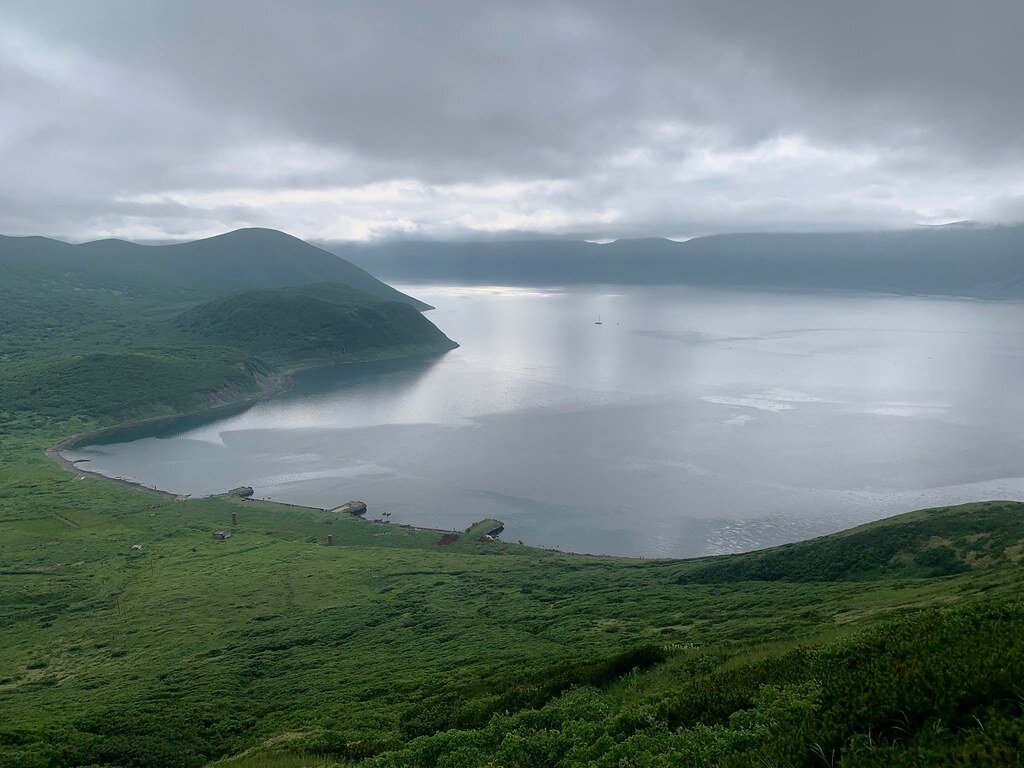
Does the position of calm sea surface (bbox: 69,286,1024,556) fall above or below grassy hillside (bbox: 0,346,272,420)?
below

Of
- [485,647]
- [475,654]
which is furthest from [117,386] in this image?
[475,654]

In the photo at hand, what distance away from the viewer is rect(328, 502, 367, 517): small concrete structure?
95.6m

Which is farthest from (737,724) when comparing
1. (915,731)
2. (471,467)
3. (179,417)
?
(179,417)

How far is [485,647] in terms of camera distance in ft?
116

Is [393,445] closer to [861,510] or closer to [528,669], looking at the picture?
[861,510]

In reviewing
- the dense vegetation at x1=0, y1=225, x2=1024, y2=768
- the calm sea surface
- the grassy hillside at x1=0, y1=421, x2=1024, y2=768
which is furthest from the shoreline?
the grassy hillside at x1=0, y1=421, x2=1024, y2=768

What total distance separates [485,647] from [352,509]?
65467 mm

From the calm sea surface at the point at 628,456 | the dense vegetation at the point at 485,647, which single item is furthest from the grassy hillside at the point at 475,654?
the calm sea surface at the point at 628,456

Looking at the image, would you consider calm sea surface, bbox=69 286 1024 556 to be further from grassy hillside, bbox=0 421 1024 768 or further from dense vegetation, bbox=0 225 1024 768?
grassy hillside, bbox=0 421 1024 768

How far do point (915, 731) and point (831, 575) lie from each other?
3882 centimetres

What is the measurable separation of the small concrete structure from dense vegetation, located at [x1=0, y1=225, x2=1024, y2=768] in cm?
632

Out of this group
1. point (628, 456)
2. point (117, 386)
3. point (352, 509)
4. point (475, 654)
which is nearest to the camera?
point (475, 654)

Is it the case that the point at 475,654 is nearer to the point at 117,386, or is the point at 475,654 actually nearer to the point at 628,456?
the point at 628,456

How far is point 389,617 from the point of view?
47.9 m
